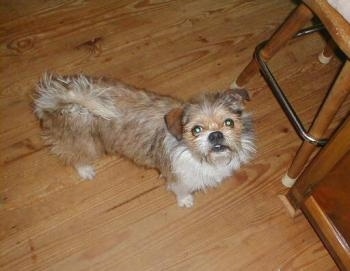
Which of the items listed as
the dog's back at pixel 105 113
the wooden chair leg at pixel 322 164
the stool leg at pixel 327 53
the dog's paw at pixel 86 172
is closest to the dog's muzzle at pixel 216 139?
the dog's back at pixel 105 113

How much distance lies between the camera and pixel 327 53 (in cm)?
219

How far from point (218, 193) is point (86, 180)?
599mm

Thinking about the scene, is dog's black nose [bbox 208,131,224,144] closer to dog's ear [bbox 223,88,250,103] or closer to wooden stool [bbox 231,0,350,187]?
dog's ear [bbox 223,88,250,103]

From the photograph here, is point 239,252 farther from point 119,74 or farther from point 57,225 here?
point 119,74

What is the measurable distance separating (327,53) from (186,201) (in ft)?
3.62

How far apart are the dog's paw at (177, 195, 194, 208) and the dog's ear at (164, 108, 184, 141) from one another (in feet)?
1.50

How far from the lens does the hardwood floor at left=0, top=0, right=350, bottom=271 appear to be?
1756 millimetres

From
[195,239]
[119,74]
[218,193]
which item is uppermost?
[119,74]

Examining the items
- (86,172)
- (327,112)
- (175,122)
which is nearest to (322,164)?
(327,112)

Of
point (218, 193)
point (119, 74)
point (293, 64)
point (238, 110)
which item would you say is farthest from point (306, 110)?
point (119, 74)

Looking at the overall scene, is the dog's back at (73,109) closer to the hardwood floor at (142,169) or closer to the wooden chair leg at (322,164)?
the hardwood floor at (142,169)

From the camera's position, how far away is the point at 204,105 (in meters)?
1.41

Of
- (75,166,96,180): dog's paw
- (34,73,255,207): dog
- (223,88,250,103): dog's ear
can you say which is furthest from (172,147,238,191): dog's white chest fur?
(75,166,96,180): dog's paw

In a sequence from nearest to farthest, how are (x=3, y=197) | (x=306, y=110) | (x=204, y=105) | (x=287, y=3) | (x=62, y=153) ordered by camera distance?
(x=204, y=105), (x=62, y=153), (x=3, y=197), (x=306, y=110), (x=287, y=3)
